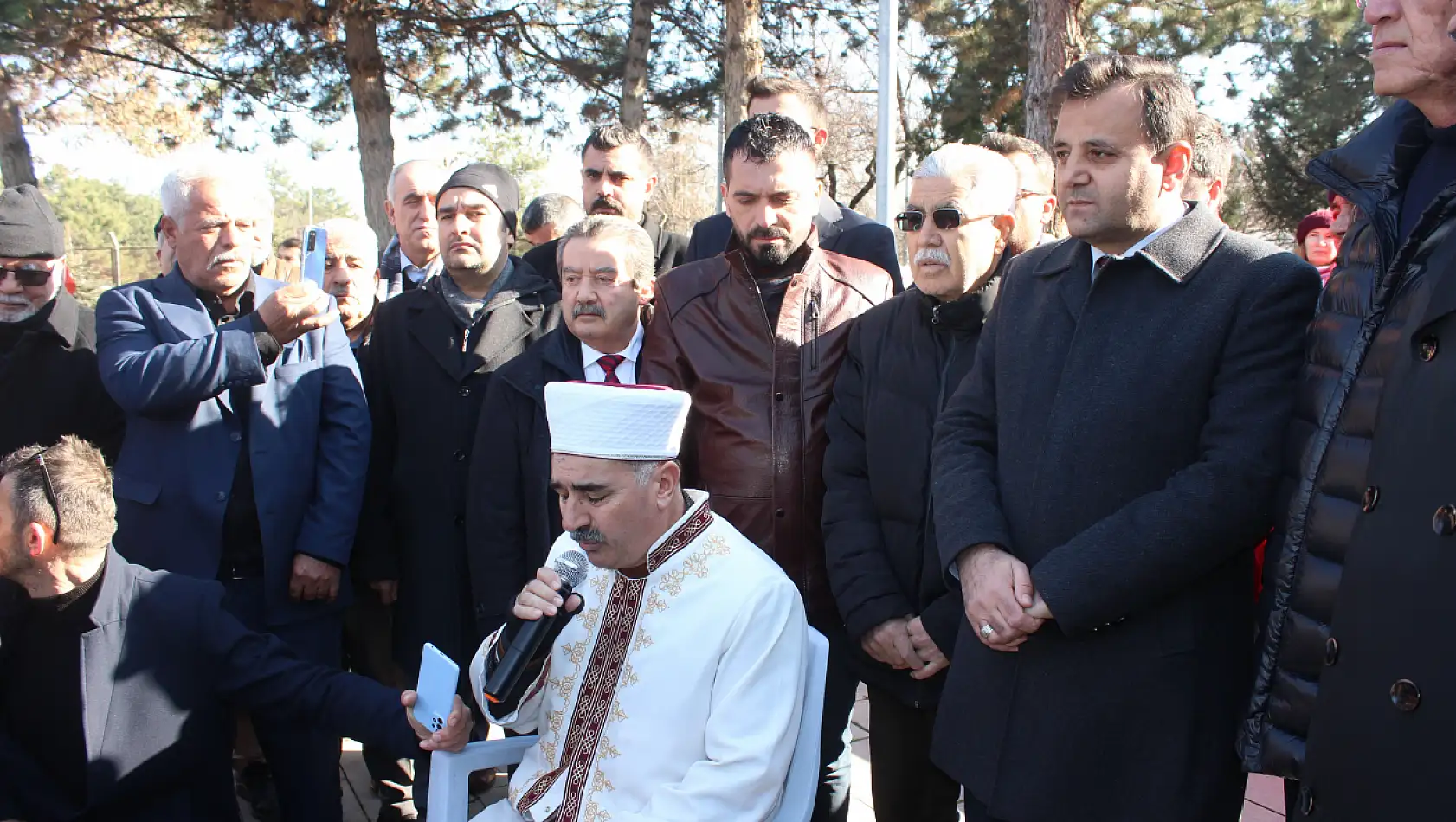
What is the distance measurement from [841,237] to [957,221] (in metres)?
1.38

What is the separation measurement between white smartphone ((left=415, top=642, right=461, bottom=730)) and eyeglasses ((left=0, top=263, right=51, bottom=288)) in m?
2.43

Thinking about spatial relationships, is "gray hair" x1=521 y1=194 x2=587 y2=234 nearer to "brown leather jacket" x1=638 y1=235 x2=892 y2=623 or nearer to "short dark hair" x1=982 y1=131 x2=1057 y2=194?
"short dark hair" x1=982 y1=131 x2=1057 y2=194

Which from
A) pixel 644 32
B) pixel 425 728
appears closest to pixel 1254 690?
pixel 425 728

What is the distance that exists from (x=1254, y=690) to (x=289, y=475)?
2817mm

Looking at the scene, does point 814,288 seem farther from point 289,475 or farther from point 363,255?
point 363,255

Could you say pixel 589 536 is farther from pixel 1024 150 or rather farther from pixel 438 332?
pixel 1024 150

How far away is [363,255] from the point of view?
4844 millimetres

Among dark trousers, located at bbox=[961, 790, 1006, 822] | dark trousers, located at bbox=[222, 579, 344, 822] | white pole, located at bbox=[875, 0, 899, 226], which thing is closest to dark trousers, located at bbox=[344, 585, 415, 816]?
dark trousers, located at bbox=[222, 579, 344, 822]

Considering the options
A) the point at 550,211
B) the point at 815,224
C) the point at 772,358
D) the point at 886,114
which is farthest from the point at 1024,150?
the point at 886,114

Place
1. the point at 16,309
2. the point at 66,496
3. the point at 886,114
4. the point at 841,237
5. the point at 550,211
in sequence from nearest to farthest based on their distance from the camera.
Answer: the point at 66,496, the point at 16,309, the point at 841,237, the point at 550,211, the point at 886,114

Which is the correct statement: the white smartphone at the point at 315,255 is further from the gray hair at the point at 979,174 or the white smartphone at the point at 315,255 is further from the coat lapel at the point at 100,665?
the gray hair at the point at 979,174

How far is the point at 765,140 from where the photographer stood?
3.48m

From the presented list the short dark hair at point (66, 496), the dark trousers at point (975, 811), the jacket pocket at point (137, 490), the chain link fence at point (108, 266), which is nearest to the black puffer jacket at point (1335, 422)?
the dark trousers at point (975, 811)

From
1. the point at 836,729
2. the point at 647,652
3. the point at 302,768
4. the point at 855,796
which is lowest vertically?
the point at 855,796
